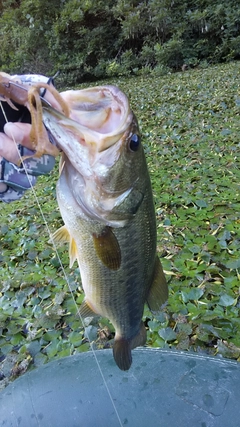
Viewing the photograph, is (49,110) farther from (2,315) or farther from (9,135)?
(2,315)

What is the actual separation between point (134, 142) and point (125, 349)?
0.88 m

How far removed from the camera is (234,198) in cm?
402

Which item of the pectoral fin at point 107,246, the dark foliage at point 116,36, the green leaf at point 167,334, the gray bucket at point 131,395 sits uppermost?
the pectoral fin at point 107,246

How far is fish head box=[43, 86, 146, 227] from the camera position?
1.28 m

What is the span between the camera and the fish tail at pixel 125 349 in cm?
165

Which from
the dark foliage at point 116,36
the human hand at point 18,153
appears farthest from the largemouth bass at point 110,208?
the dark foliage at point 116,36

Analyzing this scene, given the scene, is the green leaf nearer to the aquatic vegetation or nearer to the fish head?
the aquatic vegetation

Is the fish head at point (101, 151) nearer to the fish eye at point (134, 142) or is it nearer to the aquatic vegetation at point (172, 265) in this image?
the fish eye at point (134, 142)

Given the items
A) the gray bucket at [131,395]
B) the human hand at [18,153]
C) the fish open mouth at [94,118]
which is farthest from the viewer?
the gray bucket at [131,395]

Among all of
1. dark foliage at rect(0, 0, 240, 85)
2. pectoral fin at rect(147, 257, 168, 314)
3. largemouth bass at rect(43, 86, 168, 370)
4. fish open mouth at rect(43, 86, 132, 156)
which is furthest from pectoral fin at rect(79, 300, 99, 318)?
dark foliage at rect(0, 0, 240, 85)

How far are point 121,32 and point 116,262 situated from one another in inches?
697

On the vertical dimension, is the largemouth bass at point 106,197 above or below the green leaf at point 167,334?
above

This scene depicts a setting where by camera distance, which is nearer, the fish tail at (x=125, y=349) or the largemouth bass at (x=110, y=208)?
the largemouth bass at (x=110, y=208)

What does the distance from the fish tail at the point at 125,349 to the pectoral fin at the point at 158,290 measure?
0.52 feet
